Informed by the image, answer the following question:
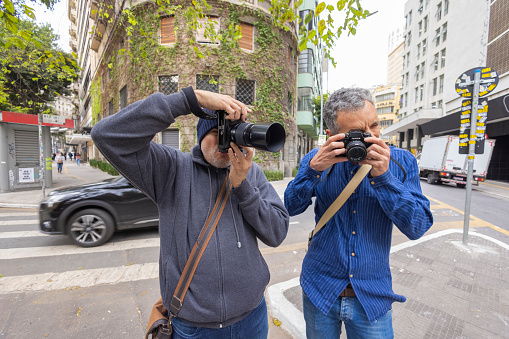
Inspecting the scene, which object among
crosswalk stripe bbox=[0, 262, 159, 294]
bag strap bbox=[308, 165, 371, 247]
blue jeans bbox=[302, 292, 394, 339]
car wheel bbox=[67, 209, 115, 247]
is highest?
bag strap bbox=[308, 165, 371, 247]

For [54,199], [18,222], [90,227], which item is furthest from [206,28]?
[18,222]

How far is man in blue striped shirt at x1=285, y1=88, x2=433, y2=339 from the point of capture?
49.6 inches

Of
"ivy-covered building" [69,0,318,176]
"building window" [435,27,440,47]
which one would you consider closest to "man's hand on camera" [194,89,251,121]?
"ivy-covered building" [69,0,318,176]

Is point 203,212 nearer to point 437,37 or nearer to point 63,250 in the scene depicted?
point 63,250

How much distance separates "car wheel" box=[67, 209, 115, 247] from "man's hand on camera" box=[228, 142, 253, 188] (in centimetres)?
451

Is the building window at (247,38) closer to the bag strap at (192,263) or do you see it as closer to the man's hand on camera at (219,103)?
the man's hand on camera at (219,103)

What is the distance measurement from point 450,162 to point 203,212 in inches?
640

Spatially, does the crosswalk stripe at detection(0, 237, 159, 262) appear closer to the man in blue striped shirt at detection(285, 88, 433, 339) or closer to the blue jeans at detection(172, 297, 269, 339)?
the blue jeans at detection(172, 297, 269, 339)

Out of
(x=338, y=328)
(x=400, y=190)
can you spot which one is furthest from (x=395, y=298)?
(x=400, y=190)

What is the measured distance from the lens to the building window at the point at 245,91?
14.5m

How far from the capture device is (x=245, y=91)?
48.2ft

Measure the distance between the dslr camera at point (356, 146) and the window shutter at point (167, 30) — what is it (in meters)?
14.8

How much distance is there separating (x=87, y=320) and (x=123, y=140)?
2565mm

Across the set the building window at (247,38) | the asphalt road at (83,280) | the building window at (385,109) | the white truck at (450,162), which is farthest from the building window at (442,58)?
the building window at (385,109)
